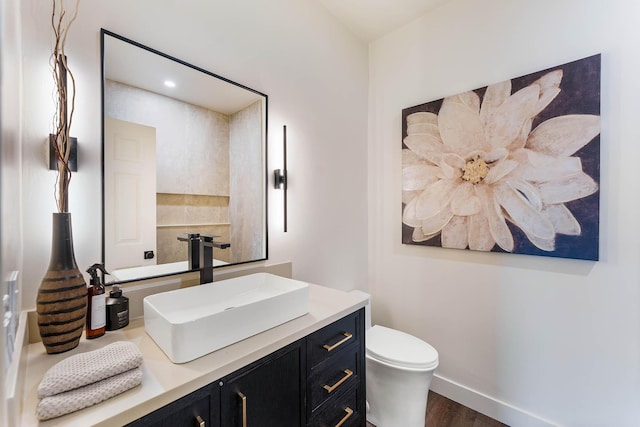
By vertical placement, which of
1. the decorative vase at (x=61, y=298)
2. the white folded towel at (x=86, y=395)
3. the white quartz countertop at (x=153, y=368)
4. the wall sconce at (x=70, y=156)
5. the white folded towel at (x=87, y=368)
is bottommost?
the white quartz countertop at (x=153, y=368)

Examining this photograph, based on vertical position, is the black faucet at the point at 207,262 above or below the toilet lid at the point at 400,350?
above

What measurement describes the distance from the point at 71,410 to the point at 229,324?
14.8 inches

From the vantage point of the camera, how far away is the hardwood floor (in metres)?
1.70

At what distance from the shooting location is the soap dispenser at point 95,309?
88 centimetres

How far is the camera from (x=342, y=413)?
1.16m

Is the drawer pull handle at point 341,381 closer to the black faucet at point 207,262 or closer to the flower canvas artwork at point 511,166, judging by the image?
the black faucet at point 207,262

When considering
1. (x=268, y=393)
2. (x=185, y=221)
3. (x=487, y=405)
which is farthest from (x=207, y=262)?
(x=487, y=405)

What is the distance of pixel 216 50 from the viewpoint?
1.37 metres

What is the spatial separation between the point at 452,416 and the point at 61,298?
215cm

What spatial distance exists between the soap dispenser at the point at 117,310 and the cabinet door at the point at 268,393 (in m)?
0.48

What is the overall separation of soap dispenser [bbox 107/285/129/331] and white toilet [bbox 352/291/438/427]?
1084mm

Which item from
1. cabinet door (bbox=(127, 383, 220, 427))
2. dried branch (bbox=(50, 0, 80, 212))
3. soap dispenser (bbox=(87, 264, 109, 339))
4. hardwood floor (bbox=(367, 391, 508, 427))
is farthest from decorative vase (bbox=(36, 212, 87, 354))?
hardwood floor (bbox=(367, 391, 508, 427))

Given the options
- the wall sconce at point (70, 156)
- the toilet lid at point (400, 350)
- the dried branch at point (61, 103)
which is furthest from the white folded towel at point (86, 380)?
the toilet lid at point (400, 350)

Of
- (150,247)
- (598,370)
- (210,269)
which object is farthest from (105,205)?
(598,370)
